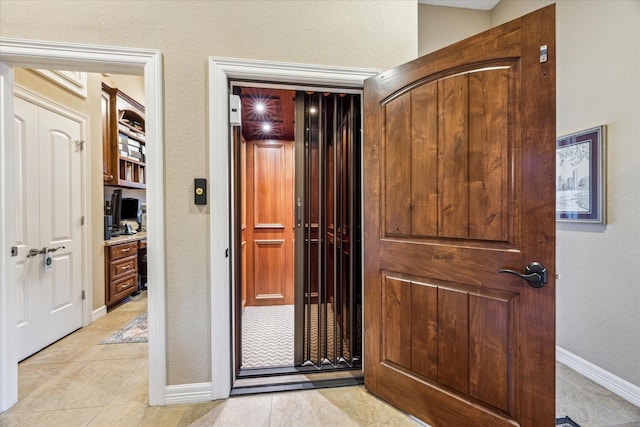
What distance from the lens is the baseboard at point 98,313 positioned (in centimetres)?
285

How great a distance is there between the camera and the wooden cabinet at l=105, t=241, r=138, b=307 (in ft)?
10.2

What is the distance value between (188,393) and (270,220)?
2044 millimetres

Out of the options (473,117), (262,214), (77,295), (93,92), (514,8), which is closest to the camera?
(473,117)

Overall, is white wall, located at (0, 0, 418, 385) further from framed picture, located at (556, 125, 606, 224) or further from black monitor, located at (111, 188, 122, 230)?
black monitor, located at (111, 188, 122, 230)

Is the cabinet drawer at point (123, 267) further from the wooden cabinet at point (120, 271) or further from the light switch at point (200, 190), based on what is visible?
the light switch at point (200, 190)

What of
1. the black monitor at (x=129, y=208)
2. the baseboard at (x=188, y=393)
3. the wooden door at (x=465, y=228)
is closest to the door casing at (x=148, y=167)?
the baseboard at (x=188, y=393)

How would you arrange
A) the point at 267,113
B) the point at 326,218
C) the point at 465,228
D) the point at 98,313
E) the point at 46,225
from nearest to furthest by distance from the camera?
the point at 465,228 → the point at 326,218 → the point at 46,225 → the point at 267,113 → the point at 98,313

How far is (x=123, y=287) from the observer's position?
11.0 feet

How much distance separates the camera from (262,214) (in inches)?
132

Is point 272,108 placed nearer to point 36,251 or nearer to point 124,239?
point 36,251

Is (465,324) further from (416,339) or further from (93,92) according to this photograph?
(93,92)

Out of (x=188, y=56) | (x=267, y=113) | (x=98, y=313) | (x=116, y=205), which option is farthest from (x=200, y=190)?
(x=116, y=205)

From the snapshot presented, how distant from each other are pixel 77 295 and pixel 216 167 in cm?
240

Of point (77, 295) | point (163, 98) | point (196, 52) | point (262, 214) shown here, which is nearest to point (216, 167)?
point (163, 98)
